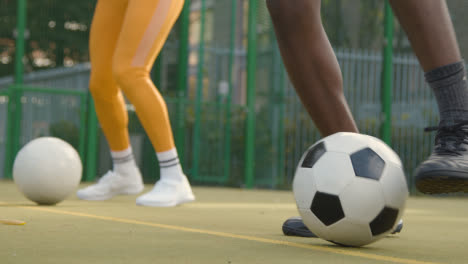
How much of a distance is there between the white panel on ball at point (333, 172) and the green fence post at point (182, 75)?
22.5 ft

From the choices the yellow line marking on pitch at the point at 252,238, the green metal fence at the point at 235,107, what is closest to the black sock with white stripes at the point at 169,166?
the yellow line marking on pitch at the point at 252,238

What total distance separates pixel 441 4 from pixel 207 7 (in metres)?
7.47

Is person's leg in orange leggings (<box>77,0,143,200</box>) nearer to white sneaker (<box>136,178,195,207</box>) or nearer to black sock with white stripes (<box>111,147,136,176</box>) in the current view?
black sock with white stripes (<box>111,147,136,176</box>)

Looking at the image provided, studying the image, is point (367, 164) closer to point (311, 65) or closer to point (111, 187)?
point (311, 65)

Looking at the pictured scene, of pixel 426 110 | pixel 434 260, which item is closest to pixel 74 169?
pixel 434 260

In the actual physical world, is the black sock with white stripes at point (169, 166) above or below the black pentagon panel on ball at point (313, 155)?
below

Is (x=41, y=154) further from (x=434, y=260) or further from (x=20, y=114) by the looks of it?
(x=20, y=114)

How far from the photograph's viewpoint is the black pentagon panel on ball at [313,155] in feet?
7.99

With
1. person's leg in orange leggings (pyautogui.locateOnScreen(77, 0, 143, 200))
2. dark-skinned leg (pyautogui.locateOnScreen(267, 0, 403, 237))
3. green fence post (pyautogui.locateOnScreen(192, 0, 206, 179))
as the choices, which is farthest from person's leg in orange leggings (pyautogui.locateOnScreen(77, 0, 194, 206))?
green fence post (pyautogui.locateOnScreen(192, 0, 206, 179))

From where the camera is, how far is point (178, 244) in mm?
2512

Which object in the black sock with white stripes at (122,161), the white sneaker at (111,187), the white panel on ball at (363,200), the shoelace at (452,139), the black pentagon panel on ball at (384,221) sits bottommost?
the white sneaker at (111,187)

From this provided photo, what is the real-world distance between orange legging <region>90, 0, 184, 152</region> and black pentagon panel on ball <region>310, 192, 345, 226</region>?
2271 millimetres

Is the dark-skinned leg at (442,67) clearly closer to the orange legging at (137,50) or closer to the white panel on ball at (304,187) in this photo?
the white panel on ball at (304,187)

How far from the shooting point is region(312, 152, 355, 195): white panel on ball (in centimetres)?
234
